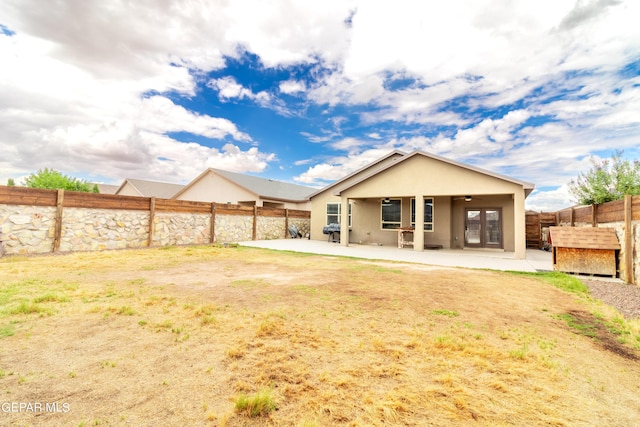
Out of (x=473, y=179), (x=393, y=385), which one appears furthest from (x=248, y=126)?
(x=393, y=385)

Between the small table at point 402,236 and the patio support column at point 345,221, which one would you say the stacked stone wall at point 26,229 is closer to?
the patio support column at point 345,221

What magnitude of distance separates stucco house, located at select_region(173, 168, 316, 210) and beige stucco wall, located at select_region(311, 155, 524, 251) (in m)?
6.73

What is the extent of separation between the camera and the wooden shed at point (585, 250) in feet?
25.5

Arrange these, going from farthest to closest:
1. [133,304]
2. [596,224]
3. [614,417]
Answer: [596,224]
[133,304]
[614,417]

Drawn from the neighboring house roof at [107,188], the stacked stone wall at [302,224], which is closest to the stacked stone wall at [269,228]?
the stacked stone wall at [302,224]

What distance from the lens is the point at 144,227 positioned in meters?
12.6

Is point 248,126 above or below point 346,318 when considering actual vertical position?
above

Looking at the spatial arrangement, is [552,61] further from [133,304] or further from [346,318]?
[133,304]

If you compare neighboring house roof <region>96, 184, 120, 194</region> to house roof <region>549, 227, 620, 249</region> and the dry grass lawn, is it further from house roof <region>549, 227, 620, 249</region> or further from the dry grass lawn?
house roof <region>549, 227, 620, 249</region>

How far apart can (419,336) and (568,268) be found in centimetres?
814

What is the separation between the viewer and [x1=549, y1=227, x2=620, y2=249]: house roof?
25.5 ft

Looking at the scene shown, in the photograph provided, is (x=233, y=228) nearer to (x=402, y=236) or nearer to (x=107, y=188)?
(x=402, y=236)

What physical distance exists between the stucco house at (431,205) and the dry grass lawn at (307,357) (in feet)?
24.1

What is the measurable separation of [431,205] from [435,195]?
2.37 metres
